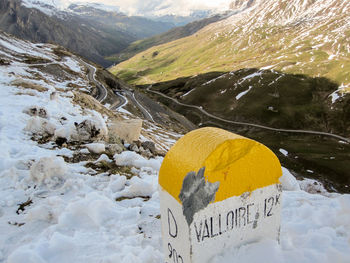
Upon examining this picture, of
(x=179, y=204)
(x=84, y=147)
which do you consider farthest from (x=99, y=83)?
(x=179, y=204)

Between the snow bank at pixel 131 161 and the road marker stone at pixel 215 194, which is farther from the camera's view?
the snow bank at pixel 131 161

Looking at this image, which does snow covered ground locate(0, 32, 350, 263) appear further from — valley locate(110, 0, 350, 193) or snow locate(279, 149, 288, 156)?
snow locate(279, 149, 288, 156)

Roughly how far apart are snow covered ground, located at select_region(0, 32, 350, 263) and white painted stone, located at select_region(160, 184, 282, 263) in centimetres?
27

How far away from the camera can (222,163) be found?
4992 mm

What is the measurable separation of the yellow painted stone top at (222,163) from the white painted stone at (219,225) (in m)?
0.23

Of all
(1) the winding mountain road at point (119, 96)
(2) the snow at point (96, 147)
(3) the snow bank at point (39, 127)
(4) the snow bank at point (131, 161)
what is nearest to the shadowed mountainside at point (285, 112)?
(1) the winding mountain road at point (119, 96)

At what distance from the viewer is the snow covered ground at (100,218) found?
6.12 meters

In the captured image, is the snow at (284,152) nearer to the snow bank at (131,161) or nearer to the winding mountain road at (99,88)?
the winding mountain road at (99,88)

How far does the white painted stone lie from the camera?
4.92 m

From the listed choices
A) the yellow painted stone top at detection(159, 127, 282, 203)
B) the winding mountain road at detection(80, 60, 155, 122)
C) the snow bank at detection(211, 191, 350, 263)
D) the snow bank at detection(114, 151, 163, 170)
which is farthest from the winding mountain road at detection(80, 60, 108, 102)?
the yellow painted stone top at detection(159, 127, 282, 203)

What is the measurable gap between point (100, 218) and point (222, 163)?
5351mm

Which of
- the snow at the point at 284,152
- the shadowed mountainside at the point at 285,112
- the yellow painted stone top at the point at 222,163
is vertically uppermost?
the yellow painted stone top at the point at 222,163

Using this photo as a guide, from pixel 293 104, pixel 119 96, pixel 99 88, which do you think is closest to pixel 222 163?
pixel 99 88

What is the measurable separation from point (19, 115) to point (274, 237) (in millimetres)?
17330
